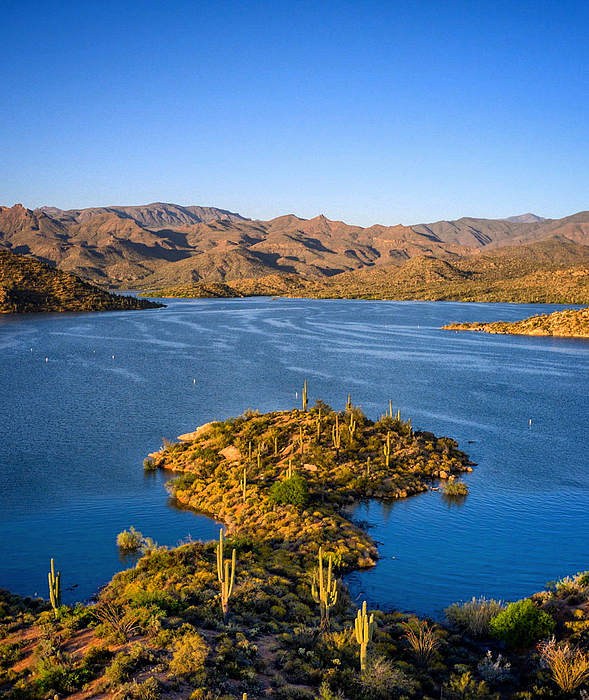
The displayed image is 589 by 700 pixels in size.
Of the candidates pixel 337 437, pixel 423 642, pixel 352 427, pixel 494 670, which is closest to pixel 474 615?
pixel 423 642

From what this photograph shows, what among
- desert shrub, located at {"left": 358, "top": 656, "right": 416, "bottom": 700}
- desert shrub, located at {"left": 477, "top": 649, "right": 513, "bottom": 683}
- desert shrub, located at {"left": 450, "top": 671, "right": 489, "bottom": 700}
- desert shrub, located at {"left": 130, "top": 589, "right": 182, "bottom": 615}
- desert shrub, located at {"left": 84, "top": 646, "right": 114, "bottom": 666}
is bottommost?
desert shrub, located at {"left": 477, "top": 649, "right": 513, "bottom": 683}

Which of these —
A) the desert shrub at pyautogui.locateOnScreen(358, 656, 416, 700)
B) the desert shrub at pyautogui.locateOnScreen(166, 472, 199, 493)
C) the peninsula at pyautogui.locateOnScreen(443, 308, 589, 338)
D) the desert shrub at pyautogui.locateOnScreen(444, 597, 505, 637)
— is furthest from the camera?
the peninsula at pyautogui.locateOnScreen(443, 308, 589, 338)

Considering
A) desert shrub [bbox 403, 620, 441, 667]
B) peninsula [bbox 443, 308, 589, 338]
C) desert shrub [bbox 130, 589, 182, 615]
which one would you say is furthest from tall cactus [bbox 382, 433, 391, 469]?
peninsula [bbox 443, 308, 589, 338]

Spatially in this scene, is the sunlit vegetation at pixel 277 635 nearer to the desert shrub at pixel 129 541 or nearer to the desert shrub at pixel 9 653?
the desert shrub at pixel 9 653

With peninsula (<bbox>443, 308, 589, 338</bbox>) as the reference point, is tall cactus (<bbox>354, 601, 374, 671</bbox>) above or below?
below

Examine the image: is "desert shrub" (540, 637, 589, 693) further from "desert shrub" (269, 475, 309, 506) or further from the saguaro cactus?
the saguaro cactus

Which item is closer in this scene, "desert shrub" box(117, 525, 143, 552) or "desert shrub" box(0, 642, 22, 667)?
"desert shrub" box(0, 642, 22, 667)
